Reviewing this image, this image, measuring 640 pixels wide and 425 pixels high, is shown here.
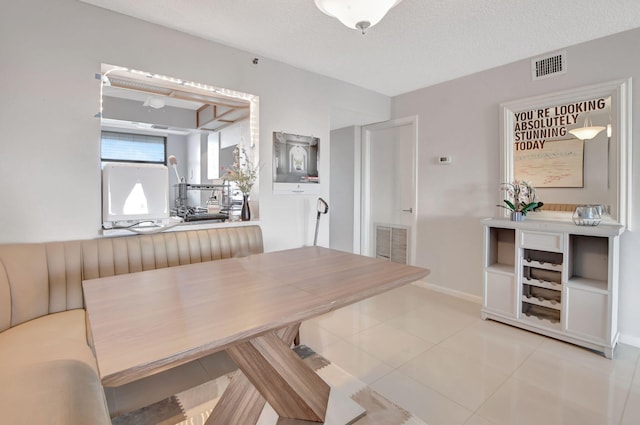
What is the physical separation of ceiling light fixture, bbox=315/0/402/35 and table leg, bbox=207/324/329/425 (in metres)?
1.59

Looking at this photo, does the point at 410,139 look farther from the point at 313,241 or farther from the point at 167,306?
the point at 167,306

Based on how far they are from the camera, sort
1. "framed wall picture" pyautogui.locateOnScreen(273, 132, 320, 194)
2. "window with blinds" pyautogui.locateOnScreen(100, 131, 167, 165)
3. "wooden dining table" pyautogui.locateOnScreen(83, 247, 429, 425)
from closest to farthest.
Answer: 1. "wooden dining table" pyautogui.locateOnScreen(83, 247, 429, 425)
2. "framed wall picture" pyautogui.locateOnScreen(273, 132, 320, 194)
3. "window with blinds" pyautogui.locateOnScreen(100, 131, 167, 165)

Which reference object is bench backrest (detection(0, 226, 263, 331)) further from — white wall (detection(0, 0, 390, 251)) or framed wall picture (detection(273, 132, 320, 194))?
framed wall picture (detection(273, 132, 320, 194))

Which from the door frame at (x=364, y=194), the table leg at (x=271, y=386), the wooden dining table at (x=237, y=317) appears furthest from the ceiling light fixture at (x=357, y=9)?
the door frame at (x=364, y=194)

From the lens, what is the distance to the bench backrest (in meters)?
1.92

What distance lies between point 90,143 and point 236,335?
84.2 inches

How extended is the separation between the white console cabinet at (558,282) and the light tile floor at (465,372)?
0.13m

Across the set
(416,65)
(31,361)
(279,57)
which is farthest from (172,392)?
(416,65)

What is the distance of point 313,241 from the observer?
12.0ft

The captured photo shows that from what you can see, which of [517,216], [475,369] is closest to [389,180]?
[517,216]

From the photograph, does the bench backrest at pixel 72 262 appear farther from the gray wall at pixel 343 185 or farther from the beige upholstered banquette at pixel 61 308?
the gray wall at pixel 343 185

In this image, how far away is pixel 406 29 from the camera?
256 cm

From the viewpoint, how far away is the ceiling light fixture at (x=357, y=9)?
59.6 inches

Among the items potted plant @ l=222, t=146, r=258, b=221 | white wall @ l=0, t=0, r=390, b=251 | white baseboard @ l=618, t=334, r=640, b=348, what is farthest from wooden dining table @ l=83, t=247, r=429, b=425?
white baseboard @ l=618, t=334, r=640, b=348
